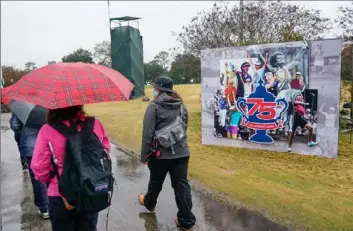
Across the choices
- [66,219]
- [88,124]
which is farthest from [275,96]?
[66,219]

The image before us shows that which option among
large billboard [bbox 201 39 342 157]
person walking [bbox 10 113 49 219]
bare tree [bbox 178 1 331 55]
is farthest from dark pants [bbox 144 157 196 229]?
bare tree [bbox 178 1 331 55]

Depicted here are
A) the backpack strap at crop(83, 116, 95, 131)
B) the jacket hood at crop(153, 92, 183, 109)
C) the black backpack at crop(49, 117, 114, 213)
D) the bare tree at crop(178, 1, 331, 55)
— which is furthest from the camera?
the bare tree at crop(178, 1, 331, 55)

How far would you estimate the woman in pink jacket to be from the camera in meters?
2.63

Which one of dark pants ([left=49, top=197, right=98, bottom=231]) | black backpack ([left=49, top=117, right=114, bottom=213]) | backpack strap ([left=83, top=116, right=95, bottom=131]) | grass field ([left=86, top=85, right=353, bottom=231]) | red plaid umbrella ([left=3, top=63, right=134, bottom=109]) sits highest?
red plaid umbrella ([left=3, top=63, right=134, bottom=109])

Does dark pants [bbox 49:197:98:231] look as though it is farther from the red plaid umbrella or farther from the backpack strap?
the red plaid umbrella

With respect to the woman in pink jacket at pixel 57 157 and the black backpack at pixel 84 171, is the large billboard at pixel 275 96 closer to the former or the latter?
the woman in pink jacket at pixel 57 157

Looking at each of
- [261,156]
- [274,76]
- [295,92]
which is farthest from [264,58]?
[261,156]

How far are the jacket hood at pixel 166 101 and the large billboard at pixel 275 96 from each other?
4.16 metres

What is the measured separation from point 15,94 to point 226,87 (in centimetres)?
636

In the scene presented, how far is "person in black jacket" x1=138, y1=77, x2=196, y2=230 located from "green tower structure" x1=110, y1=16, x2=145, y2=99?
80.3 ft

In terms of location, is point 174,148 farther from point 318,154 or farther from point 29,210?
point 318,154

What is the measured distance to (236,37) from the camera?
13820mm

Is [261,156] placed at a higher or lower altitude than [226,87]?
lower

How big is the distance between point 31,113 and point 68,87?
2.11 m
